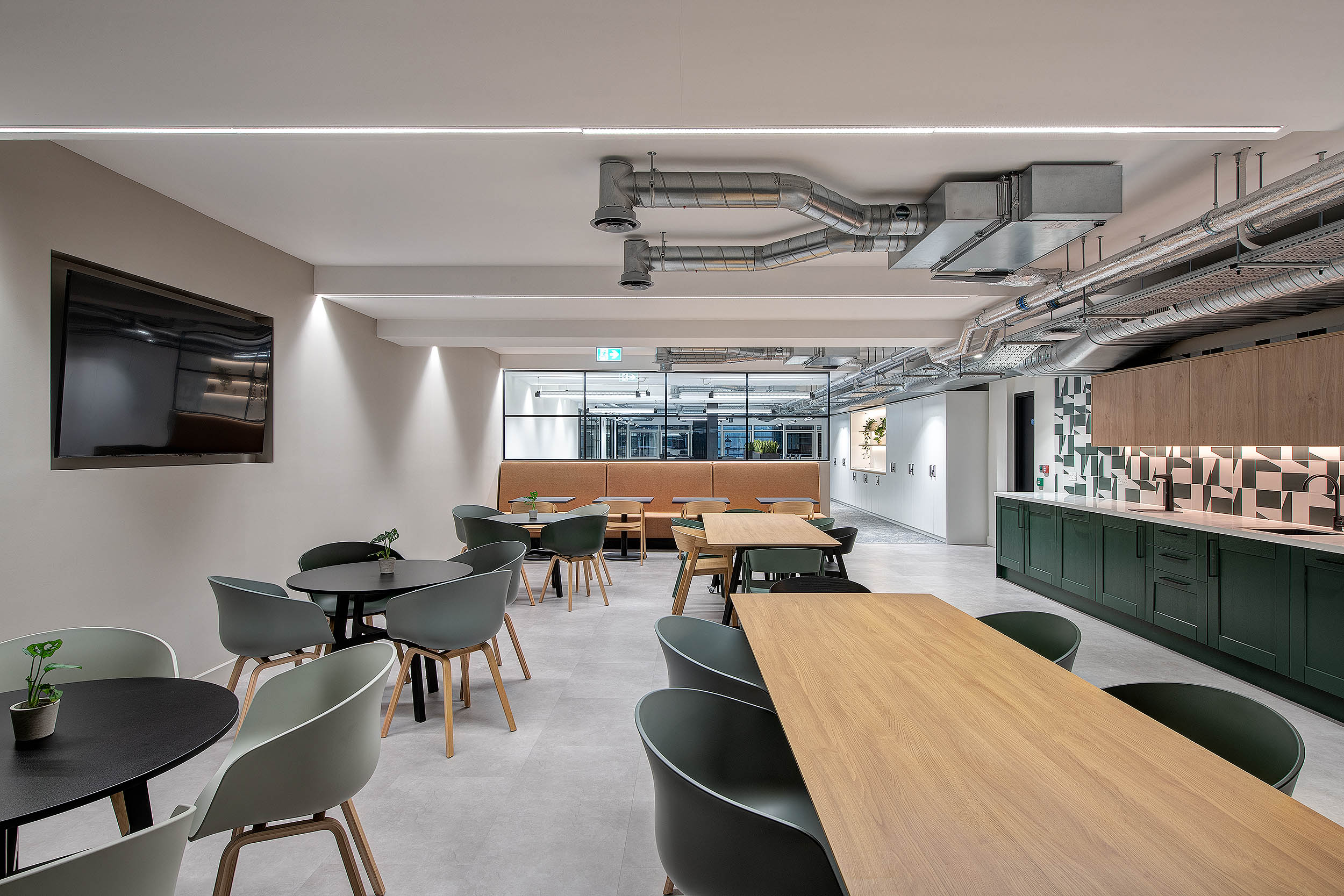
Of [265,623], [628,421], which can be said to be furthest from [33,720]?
[628,421]

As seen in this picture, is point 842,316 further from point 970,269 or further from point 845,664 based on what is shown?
point 845,664

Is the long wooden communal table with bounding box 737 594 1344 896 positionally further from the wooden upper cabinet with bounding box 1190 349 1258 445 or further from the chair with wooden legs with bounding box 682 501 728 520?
the chair with wooden legs with bounding box 682 501 728 520

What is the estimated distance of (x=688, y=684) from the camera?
7.21 feet

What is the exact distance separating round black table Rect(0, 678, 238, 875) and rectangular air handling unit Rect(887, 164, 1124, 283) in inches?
154

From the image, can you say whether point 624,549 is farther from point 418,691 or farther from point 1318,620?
point 1318,620

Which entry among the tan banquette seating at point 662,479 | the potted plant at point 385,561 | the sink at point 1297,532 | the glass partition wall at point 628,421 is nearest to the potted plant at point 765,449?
the glass partition wall at point 628,421

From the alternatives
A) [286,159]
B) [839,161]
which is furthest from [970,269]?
[286,159]

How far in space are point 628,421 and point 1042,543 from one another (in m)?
6.44

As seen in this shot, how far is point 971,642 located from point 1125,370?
594 cm

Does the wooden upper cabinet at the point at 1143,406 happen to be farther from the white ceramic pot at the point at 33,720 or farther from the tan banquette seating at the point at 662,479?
the white ceramic pot at the point at 33,720

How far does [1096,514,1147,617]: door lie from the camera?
555 centimetres

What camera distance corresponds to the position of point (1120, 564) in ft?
19.0

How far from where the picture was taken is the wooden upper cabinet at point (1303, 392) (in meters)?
4.41

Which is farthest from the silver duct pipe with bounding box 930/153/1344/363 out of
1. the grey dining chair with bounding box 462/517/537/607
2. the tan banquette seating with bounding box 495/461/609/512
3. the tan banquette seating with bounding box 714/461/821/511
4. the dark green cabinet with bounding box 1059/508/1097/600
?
the tan banquette seating with bounding box 495/461/609/512
